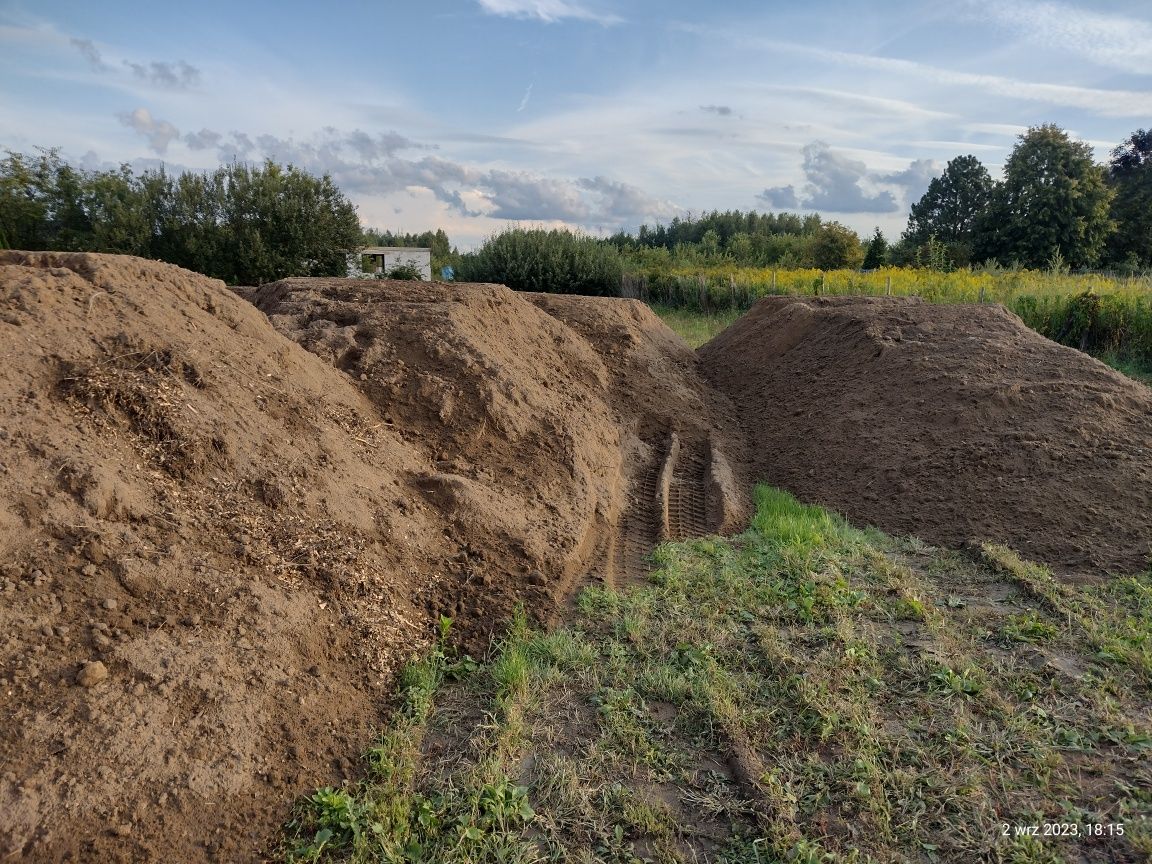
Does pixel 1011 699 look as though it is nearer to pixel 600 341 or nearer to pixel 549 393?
pixel 549 393

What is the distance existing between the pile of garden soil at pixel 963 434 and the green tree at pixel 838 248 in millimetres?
21704

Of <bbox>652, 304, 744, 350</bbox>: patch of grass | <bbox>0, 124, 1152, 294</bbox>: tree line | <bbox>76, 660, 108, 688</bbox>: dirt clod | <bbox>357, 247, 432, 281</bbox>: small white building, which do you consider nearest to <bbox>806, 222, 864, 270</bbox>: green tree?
<bbox>0, 124, 1152, 294</bbox>: tree line

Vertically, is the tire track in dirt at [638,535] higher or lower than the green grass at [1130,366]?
lower

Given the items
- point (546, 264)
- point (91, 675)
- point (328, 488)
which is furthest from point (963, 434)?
point (546, 264)

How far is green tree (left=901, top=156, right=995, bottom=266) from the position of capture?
41.4 meters

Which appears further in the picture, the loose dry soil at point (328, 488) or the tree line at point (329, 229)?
the tree line at point (329, 229)

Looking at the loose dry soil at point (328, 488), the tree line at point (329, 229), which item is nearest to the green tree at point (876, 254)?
the tree line at point (329, 229)

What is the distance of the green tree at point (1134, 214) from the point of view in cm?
3366

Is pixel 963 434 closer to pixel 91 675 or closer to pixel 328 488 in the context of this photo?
pixel 328 488

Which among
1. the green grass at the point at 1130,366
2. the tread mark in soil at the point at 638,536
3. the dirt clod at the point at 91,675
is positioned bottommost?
the tread mark in soil at the point at 638,536

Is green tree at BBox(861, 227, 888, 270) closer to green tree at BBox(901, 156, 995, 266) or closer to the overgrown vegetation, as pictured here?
green tree at BBox(901, 156, 995, 266)

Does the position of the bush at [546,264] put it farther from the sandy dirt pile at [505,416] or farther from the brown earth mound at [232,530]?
the brown earth mound at [232,530]

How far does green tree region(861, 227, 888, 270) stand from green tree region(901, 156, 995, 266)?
32.5ft

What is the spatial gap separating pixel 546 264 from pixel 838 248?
→ 1397cm
